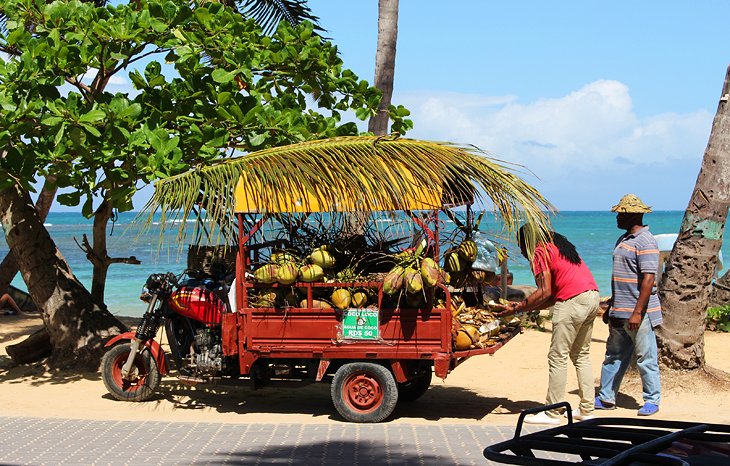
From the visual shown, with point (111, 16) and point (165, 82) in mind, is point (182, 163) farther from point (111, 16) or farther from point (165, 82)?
point (111, 16)

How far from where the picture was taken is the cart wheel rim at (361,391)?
8.34 meters

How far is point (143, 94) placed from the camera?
9.58 m

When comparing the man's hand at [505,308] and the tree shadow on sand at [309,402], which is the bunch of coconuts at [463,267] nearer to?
the man's hand at [505,308]

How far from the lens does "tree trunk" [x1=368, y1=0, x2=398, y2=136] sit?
14.5m

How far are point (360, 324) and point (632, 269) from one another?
7.93ft

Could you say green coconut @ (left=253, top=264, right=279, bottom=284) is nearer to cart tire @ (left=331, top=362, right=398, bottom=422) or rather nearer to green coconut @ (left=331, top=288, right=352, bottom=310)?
green coconut @ (left=331, top=288, right=352, bottom=310)

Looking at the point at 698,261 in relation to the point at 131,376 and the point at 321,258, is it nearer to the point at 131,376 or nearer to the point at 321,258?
the point at 321,258

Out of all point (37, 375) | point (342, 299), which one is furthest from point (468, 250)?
point (37, 375)

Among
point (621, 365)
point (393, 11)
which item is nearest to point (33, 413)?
point (621, 365)

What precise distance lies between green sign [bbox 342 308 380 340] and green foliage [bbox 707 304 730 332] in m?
8.39

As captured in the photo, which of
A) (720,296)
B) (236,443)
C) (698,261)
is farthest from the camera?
(720,296)

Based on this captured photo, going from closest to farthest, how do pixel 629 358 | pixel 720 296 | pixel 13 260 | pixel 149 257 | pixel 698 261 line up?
→ 1. pixel 629 358
2. pixel 698 261
3. pixel 13 260
4. pixel 720 296
5. pixel 149 257

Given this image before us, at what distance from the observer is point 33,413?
903 cm

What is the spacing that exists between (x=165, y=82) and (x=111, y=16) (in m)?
0.91
